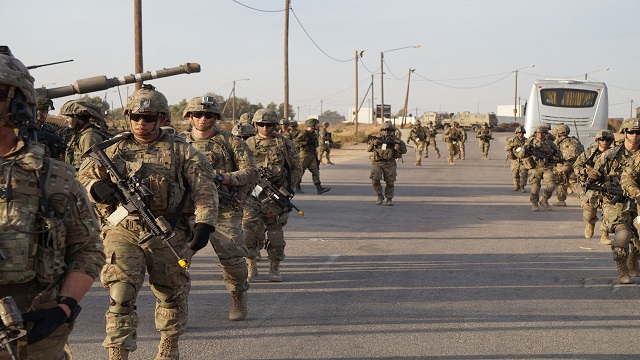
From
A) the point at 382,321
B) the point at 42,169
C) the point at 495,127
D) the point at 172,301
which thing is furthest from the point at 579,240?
the point at 495,127

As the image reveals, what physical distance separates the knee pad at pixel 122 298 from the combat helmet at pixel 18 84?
6.21 feet

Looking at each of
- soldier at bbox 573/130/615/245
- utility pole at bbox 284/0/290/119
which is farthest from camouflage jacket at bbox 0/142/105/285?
utility pole at bbox 284/0/290/119

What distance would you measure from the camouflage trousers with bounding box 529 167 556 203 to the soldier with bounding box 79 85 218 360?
11.4 meters

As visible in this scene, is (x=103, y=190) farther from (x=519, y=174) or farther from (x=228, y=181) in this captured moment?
(x=519, y=174)

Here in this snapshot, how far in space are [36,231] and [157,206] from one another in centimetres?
191

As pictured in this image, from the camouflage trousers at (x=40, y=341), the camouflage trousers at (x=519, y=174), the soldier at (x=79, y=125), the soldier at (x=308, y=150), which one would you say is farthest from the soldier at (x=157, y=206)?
the camouflage trousers at (x=519, y=174)

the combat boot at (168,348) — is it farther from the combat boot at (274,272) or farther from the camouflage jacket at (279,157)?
the camouflage jacket at (279,157)

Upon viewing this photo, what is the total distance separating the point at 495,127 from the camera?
7994 cm

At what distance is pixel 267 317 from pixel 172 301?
5.87 ft

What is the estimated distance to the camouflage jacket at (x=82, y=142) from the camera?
7047 millimetres

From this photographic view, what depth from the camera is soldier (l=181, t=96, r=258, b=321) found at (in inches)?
266

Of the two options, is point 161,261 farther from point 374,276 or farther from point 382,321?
point 374,276

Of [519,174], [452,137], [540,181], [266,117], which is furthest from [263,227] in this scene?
[452,137]

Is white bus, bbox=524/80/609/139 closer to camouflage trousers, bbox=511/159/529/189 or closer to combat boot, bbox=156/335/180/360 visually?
camouflage trousers, bbox=511/159/529/189
